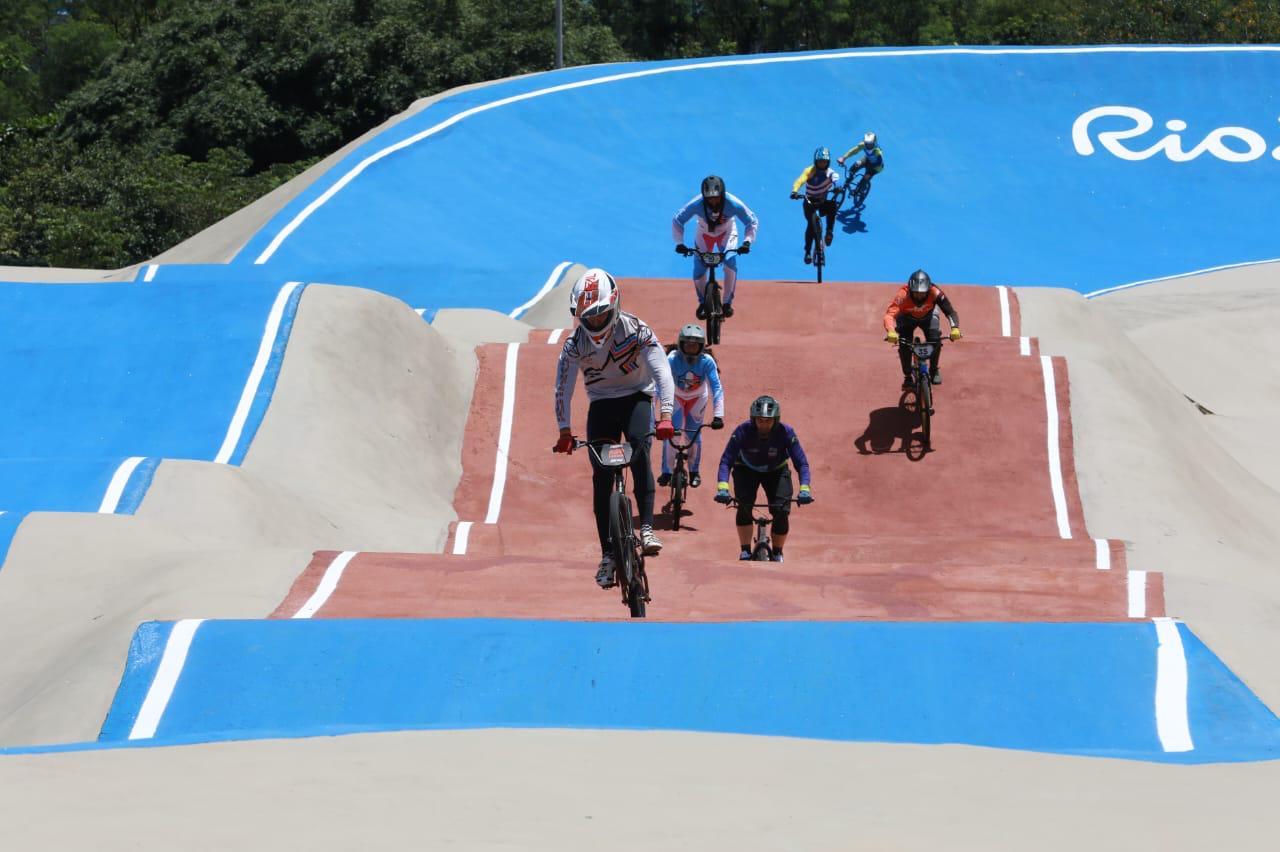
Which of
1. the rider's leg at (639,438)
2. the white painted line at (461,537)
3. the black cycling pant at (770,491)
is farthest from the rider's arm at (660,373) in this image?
the white painted line at (461,537)

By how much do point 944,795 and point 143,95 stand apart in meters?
47.4

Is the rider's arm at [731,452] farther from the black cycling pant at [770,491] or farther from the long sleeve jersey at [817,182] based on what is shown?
the long sleeve jersey at [817,182]

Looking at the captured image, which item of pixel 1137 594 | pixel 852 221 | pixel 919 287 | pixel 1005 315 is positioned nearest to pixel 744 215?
pixel 919 287

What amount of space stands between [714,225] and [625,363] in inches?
302

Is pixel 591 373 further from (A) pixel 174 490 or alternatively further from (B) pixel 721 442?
(B) pixel 721 442

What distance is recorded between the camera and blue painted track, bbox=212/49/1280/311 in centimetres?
2944

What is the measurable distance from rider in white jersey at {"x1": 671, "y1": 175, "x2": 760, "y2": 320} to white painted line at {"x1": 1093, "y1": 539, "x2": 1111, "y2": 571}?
502 centimetres

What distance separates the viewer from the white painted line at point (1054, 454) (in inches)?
616

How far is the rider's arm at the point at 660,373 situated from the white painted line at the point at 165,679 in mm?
3031

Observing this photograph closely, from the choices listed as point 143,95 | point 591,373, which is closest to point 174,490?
point 591,373

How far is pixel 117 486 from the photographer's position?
13430 mm

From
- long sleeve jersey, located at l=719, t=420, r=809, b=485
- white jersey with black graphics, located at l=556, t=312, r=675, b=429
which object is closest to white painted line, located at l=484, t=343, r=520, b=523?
long sleeve jersey, located at l=719, t=420, r=809, b=485

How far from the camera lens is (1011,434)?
17016 mm

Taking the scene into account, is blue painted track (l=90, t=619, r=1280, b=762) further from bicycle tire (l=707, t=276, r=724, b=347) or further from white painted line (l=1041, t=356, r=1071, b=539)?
bicycle tire (l=707, t=276, r=724, b=347)
